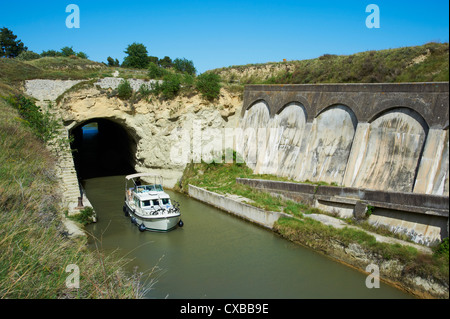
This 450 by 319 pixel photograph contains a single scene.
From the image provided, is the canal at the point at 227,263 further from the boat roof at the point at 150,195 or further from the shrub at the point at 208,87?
the shrub at the point at 208,87

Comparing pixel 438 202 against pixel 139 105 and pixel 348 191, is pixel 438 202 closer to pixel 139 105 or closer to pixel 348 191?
pixel 348 191

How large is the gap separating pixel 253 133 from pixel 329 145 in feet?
26.6

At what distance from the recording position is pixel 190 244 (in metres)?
16.9

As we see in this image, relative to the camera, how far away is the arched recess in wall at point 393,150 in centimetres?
1551

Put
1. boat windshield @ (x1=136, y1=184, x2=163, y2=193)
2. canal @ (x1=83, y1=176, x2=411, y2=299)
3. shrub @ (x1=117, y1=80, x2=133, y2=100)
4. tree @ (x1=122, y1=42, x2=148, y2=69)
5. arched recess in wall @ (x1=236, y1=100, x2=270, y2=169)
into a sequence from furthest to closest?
tree @ (x1=122, y1=42, x2=148, y2=69), shrub @ (x1=117, y1=80, x2=133, y2=100), arched recess in wall @ (x1=236, y1=100, x2=270, y2=169), boat windshield @ (x1=136, y1=184, x2=163, y2=193), canal @ (x1=83, y1=176, x2=411, y2=299)

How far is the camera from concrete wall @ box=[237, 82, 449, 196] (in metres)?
14.8

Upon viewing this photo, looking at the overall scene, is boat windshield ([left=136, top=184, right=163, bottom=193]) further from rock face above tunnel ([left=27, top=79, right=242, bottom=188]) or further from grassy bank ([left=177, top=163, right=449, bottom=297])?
rock face above tunnel ([left=27, top=79, right=242, bottom=188])

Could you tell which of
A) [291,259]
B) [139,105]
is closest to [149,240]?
[291,259]

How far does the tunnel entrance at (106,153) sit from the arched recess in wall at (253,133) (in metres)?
11.9

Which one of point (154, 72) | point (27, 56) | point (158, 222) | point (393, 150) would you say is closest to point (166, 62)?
point (27, 56)

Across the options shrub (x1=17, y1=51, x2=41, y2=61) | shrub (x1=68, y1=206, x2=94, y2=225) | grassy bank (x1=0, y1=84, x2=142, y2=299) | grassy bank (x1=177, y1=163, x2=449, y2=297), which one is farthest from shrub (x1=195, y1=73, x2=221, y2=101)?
shrub (x1=17, y1=51, x2=41, y2=61)

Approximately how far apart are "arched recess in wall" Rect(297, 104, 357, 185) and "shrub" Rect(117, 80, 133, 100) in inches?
668

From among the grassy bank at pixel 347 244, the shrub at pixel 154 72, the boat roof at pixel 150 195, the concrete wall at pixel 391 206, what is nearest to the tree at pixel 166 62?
the shrub at pixel 154 72

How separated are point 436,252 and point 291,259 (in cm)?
586
